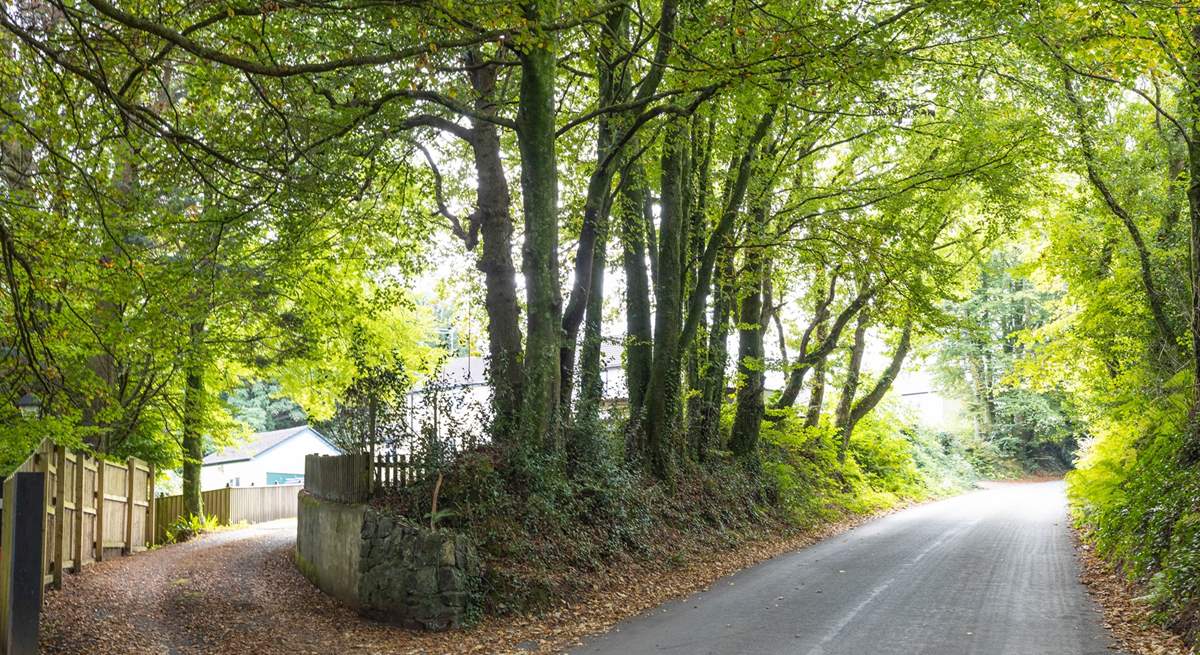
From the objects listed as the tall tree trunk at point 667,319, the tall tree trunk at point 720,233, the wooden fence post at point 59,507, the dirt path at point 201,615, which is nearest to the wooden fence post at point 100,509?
the dirt path at point 201,615

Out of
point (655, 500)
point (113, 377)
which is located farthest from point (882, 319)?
point (113, 377)

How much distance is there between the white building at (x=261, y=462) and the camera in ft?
148

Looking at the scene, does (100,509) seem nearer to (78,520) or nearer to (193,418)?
(78,520)

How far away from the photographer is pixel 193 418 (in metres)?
21.2

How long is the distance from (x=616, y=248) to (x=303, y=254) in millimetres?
6179

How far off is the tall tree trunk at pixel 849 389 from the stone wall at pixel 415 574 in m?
17.9

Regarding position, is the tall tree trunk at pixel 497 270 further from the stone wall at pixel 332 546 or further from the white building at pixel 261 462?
the white building at pixel 261 462

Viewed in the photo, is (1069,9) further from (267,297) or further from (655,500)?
(267,297)

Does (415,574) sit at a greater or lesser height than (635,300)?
lesser

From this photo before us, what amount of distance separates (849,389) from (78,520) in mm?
20980

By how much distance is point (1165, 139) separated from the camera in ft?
47.7

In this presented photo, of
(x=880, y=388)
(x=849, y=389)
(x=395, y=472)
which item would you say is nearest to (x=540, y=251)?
(x=395, y=472)

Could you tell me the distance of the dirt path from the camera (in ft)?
30.1

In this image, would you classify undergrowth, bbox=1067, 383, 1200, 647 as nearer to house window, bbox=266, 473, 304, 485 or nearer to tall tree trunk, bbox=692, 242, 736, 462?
tall tree trunk, bbox=692, 242, 736, 462
